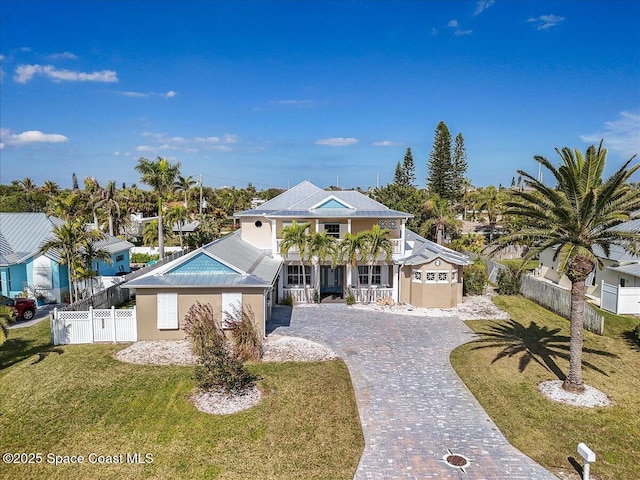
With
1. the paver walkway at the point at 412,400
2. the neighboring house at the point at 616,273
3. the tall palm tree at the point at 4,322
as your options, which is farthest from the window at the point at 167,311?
the neighboring house at the point at 616,273

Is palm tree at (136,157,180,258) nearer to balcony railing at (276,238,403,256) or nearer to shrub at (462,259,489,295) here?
balcony railing at (276,238,403,256)

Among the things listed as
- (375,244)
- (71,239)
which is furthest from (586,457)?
(71,239)

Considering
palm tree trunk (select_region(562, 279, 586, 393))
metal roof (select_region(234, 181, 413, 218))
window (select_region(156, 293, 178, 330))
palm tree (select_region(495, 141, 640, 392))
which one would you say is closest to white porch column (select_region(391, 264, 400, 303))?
metal roof (select_region(234, 181, 413, 218))

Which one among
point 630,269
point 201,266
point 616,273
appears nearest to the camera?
point 201,266

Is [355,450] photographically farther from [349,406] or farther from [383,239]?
[383,239]

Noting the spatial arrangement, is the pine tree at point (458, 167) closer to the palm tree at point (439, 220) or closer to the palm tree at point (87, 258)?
the palm tree at point (439, 220)

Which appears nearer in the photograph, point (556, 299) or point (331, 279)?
point (556, 299)

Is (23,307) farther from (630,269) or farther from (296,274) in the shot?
(630,269)
